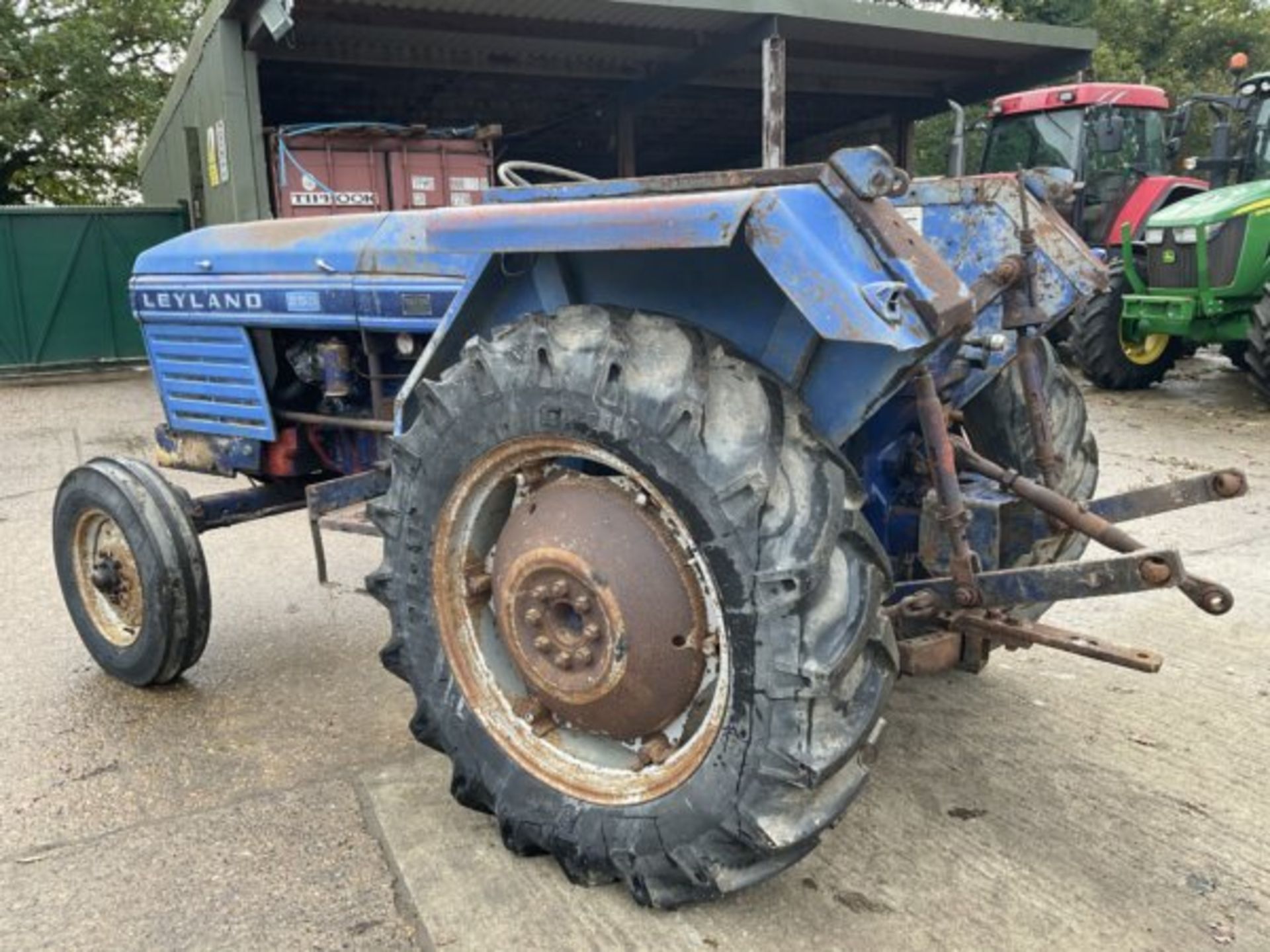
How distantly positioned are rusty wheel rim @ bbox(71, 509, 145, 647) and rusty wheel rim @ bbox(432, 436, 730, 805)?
1606 millimetres

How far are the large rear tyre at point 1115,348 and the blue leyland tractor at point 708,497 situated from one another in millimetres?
7699

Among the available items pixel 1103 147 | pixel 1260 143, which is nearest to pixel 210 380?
pixel 1103 147

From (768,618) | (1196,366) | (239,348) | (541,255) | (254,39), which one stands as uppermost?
(254,39)

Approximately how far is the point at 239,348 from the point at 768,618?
8.96 ft

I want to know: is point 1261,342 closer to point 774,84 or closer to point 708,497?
point 774,84

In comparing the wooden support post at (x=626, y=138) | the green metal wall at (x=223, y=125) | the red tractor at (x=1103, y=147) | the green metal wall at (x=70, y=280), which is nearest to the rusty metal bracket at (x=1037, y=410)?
the green metal wall at (x=223, y=125)

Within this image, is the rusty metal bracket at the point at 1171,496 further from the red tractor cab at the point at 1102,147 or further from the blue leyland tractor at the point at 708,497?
the red tractor cab at the point at 1102,147

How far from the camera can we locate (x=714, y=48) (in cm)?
1109

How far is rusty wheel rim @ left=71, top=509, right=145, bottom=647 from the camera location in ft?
11.9

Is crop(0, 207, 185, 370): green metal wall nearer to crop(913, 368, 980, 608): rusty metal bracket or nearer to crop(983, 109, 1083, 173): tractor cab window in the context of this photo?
crop(983, 109, 1083, 173): tractor cab window

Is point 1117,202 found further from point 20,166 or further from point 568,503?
point 20,166

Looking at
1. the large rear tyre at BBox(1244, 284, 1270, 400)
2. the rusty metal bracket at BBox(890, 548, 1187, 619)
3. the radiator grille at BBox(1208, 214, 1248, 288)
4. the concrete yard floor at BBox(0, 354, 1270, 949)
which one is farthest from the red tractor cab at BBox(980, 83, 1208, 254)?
the rusty metal bracket at BBox(890, 548, 1187, 619)

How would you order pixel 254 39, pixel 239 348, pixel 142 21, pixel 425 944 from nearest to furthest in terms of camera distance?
pixel 425 944, pixel 239 348, pixel 254 39, pixel 142 21

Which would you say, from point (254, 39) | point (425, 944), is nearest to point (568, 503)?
point (425, 944)
